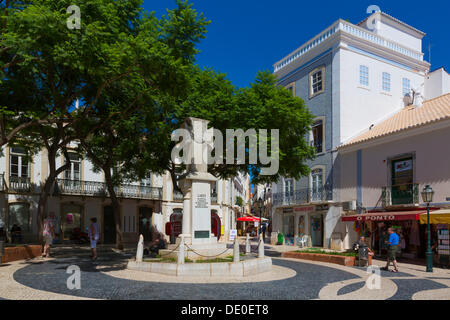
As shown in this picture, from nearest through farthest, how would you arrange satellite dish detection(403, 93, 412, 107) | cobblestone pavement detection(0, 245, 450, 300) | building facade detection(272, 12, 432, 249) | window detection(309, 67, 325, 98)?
cobblestone pavement detection(0, 245, 450, 300) → building facade detection(272, 12, 432, 249) → window detection(309, 67, 325, 98) → satellite dish detection(403, 93, 412, 107)

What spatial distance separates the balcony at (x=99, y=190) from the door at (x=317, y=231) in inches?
521

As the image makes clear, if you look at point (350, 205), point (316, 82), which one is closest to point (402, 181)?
point (350, 205)

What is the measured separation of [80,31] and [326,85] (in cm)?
1926

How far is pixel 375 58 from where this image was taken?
26875mm

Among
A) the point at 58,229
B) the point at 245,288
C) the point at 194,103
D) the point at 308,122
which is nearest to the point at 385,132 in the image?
→ the point at 308,122

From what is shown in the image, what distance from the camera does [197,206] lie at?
13258 millimetres

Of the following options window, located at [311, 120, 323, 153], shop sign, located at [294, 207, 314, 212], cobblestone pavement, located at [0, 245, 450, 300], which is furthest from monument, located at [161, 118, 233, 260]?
window, located at [311, 120, 323, 153]

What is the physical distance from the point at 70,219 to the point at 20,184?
4313mm

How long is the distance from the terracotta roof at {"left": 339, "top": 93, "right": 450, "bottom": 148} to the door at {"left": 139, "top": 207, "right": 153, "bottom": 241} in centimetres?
1732

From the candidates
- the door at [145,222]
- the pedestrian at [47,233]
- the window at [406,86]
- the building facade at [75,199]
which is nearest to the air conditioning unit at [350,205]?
the window at [406,86]

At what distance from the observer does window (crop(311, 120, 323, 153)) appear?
89.1ft

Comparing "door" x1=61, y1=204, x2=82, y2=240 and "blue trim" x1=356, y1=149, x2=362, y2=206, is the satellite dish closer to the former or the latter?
"blue trim" x1=356, y1=149, x2=362, y2=206

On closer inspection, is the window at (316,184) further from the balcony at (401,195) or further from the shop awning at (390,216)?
the balcony at (401,195)

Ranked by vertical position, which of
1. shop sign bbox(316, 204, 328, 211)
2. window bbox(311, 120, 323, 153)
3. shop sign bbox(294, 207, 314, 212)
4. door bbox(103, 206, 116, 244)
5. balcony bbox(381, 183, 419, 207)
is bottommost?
door bbox(103, 206, 116, 244)
